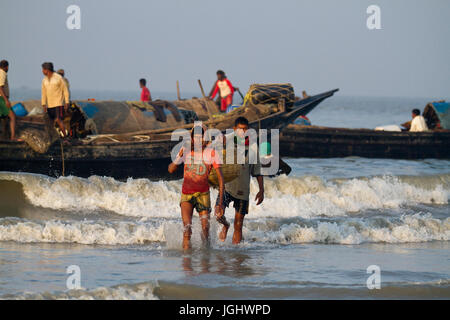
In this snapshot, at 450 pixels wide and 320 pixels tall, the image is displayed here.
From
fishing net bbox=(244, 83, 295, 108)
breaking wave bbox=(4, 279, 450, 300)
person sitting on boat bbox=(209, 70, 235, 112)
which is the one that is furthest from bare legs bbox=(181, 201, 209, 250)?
person sitting on boat bbox=(209, 70, 235, 112)

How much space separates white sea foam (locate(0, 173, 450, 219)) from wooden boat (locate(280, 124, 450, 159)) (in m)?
5.46

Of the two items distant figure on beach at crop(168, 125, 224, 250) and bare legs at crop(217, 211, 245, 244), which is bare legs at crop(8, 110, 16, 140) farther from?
distant figure on beach at crop(168, 125, 224, 250)

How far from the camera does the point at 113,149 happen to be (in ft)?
48.7

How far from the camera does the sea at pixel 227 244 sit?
7613 mm

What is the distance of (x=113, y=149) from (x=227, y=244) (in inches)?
225

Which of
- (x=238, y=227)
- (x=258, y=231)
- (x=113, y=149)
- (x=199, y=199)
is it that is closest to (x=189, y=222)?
Answer: (x=199, y=199)

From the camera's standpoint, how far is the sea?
7.61 metres

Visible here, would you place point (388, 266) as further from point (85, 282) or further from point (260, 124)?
point (260, 124)

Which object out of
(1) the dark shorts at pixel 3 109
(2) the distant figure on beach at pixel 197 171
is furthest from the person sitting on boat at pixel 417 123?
(2) the distant figure on beach at pixel 197 171

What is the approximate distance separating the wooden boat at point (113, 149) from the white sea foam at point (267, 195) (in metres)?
0.38

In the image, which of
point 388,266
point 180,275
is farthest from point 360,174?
point 180,275

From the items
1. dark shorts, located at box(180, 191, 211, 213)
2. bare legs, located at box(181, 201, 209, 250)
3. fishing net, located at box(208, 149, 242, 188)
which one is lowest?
bare legs, located at box(181, 201, 209, 250)

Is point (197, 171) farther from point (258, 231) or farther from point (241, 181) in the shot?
point (258, 231)
